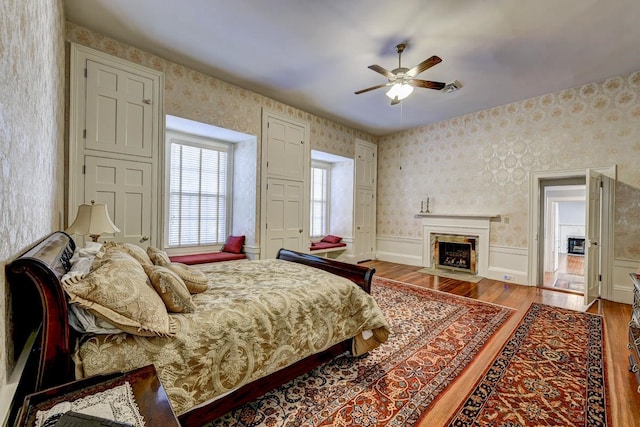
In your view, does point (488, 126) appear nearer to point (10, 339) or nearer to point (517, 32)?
point (517, 32)

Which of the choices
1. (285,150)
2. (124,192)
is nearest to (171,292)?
(124,192)

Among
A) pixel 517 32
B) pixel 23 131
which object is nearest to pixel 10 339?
pixel 23 131

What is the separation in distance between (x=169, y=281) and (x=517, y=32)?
3.93 m

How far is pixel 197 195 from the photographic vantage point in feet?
15.3

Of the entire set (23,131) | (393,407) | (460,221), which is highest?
(23,131)

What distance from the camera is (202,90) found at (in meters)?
3.97

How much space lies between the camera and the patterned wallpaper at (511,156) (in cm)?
400

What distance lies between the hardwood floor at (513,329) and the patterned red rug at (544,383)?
0.06 metres

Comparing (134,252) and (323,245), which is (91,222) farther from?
(323,245)

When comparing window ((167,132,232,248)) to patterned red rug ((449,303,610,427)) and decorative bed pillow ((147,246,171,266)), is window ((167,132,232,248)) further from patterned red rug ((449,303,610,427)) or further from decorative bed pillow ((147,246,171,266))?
patterned red rug ((449,303,610,427))

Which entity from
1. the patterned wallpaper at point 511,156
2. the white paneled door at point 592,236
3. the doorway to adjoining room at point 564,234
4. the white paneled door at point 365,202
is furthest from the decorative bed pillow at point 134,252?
the doorway to adjoining room at point 564,234

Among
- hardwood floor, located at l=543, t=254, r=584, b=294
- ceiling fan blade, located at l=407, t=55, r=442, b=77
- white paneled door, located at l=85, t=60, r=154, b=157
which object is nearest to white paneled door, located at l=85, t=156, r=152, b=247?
white paneled door, located at l=85, t=60, r=154, b=157

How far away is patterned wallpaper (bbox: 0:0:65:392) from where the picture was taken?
37.0 inches

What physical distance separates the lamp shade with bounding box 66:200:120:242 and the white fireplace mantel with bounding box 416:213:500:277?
5.42 meters
